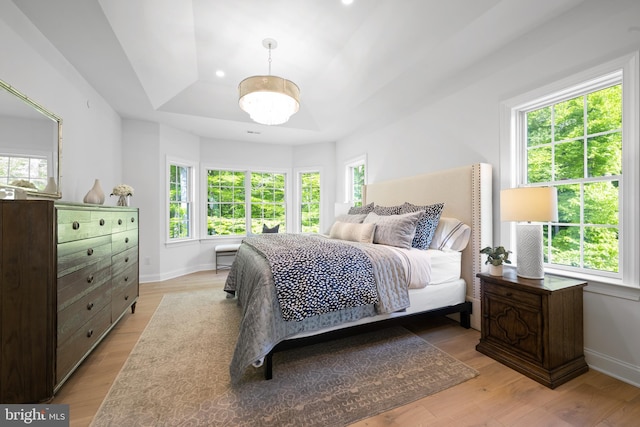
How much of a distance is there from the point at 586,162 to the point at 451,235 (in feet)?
3.79

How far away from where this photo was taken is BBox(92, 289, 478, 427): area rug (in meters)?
1.42

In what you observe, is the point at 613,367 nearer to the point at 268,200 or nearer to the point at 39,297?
the point at 39,297

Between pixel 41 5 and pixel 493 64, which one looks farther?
pixel 493 64

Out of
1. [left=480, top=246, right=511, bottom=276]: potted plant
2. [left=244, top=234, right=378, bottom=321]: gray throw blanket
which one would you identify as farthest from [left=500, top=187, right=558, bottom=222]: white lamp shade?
[left=244, top=234, right=378, bottom=321]: gray throw blanket

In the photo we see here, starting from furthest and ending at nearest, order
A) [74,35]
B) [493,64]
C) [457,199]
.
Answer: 1. [457,199]
2. [493,64]
3. [74,35]

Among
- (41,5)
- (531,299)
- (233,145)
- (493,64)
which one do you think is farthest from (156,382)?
(233,145)

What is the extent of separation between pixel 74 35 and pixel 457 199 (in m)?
3.87

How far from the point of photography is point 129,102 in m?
3.48

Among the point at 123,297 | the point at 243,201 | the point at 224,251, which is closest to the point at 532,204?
the point at 123,297

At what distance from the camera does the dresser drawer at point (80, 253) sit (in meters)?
1.55

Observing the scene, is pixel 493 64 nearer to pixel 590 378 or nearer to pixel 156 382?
pixel 590 378

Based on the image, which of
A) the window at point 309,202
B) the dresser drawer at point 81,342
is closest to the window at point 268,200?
the window at point 309,202

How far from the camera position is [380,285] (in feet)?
6.72

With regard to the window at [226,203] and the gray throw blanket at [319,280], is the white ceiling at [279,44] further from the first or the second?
the gray throw blanket at [319,280]
